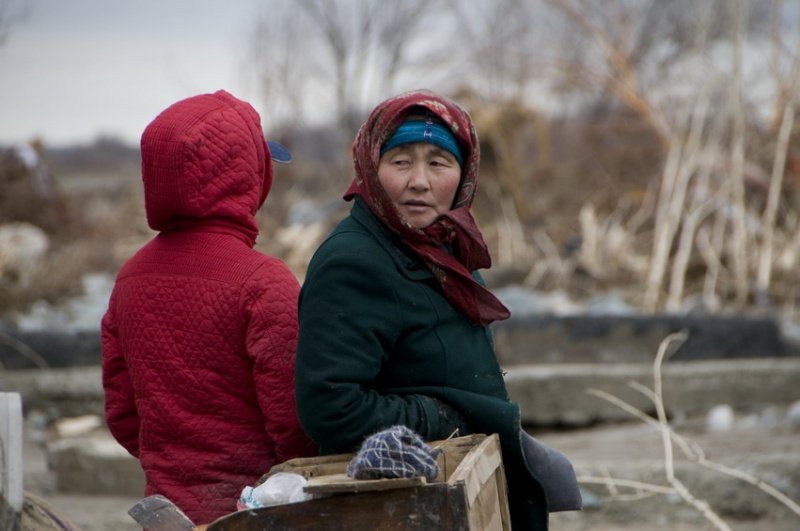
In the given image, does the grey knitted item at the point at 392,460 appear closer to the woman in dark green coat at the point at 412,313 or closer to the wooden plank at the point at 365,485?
the wooden plank at the point at 365,485

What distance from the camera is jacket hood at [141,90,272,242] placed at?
2436 mm

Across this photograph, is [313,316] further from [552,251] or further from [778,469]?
[552,251]

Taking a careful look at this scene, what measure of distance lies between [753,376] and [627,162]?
893 centimetres

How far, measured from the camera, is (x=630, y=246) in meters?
12.3

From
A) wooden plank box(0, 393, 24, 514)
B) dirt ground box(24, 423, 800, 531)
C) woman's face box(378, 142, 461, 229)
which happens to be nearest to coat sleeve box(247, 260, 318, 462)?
woman's face box(378, 142, 461, 229)

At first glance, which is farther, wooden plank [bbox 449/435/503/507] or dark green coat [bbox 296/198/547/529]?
dark green coat [bbox 296/198/547/529]

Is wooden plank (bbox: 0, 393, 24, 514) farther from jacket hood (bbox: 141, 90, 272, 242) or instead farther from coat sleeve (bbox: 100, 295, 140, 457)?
jacket hood (bbox: 141, 90, 272, 242)

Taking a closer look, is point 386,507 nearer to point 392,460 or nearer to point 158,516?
point 392,460

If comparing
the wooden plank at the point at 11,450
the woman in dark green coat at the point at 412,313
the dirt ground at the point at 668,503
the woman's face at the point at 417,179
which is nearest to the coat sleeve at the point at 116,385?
the wooden plank at the point at 11,450

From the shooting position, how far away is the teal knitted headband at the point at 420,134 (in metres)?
2.49

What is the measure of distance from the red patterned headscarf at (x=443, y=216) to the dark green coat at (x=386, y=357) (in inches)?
1.3

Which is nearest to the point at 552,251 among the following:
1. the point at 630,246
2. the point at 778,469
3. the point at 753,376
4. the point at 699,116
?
the point at 630,246

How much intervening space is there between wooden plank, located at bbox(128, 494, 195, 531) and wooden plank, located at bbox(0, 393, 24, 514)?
769 mm

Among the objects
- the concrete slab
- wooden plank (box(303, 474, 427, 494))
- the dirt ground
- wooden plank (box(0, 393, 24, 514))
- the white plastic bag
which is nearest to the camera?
wooden plank (box(303, 474, 427, 494))
